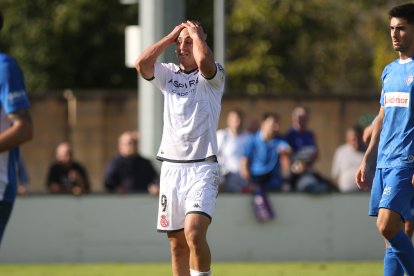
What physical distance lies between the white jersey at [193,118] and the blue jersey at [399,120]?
4.38 ft

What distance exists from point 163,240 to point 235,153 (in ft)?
6.43

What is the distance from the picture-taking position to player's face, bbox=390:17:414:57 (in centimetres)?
991

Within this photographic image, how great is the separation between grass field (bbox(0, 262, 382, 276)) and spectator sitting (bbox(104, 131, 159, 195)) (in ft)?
4.35

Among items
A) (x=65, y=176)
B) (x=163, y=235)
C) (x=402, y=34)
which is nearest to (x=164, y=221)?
(x=402, y=34)

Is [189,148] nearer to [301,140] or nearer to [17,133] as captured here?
[17,133]

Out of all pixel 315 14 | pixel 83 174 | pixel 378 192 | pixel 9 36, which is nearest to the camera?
pixel 378 192

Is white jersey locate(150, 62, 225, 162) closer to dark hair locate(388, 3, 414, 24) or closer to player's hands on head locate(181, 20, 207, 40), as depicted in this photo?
player's hands on head locate(181, 20, 207, 40)

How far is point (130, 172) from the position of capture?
674 inches

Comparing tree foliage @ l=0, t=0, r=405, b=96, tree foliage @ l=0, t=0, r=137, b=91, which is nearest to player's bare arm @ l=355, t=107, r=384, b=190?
tree foliage @ l=0, t=0, r=405, b=96

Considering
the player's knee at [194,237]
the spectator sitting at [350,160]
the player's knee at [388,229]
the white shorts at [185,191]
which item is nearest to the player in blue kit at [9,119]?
the player's knee at [194,237]

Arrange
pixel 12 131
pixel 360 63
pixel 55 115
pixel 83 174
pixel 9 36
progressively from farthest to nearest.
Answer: pixel 360 63 → pixel 9 36 → pixel 55 115 → pixel 83 174 → pixel 12 131

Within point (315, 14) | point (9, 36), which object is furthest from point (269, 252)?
point (315, 14)

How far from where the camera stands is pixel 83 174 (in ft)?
58.1

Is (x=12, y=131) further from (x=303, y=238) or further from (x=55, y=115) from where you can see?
(x=55, y=115)
